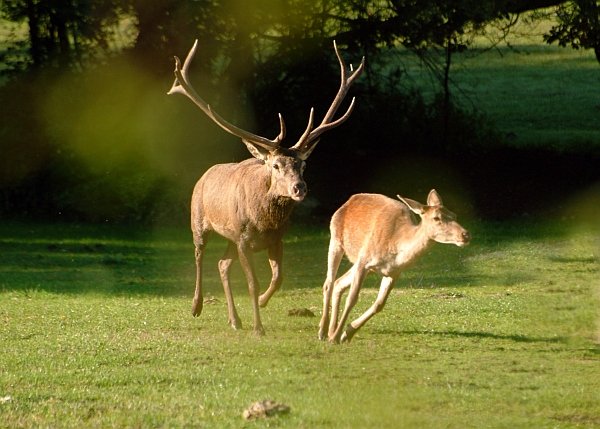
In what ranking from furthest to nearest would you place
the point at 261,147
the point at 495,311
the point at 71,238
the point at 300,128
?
the point at 300,128 < the point at 71,238 < the point at 495,311 < the point at 261,147

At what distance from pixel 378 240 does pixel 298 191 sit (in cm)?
91

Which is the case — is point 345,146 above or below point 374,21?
below

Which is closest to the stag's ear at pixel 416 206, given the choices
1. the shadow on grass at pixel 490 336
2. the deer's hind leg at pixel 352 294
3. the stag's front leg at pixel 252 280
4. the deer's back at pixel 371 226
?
the deer's back at pixel 371 226

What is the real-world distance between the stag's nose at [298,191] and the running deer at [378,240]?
61 centimetres

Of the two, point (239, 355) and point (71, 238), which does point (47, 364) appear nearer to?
point (239, 355)

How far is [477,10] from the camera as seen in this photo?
18859mm

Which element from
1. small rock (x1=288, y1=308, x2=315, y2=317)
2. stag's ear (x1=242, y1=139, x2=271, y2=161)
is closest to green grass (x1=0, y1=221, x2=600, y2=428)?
small rock (x1=288, y1=308, x2=315, y2=317)

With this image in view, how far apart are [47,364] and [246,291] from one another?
5.58 m

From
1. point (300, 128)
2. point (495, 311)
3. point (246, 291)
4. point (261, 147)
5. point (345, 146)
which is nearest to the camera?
point (261, 147)

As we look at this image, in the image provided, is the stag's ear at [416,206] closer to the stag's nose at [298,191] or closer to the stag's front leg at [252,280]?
the stag's nose at [298,191]

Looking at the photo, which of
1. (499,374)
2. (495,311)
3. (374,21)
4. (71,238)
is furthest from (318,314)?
(374,21)

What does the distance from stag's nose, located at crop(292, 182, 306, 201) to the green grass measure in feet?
4.55

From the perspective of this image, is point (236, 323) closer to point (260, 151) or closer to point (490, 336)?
point (260, 151)

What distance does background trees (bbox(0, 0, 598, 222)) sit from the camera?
64.1 feet
